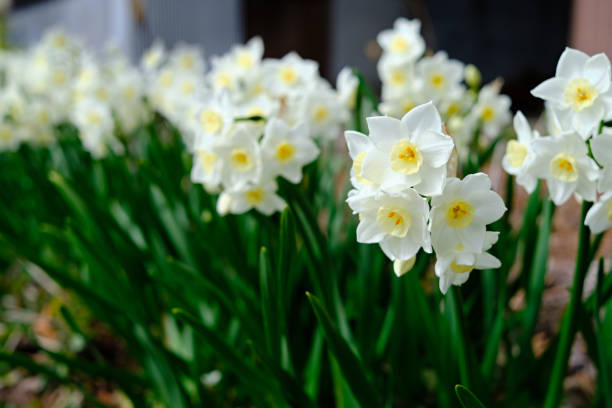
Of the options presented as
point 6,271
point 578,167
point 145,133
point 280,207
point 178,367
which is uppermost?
point 578,167

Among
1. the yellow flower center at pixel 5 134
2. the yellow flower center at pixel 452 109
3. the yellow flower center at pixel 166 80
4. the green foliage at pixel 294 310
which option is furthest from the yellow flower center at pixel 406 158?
the yellow flower center at pixel 5 134

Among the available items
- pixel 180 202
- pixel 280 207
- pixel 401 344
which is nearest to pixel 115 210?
pixel 180 202

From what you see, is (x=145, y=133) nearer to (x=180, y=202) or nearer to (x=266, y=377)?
(x=180, y=202)

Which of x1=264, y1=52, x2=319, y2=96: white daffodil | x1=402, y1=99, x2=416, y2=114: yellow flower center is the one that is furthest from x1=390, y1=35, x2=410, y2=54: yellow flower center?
x1=264, y1=52, x2=319, y2=96: white daffodil

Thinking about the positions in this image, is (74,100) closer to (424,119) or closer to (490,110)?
(490,110)

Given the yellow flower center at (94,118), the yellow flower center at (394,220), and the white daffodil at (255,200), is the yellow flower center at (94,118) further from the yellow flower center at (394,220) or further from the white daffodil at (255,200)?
the yellow flower center at (394,220)

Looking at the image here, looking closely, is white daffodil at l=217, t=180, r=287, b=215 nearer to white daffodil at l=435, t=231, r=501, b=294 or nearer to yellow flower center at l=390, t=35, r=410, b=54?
white daffodil at l=435, t=231, r=501, b=294

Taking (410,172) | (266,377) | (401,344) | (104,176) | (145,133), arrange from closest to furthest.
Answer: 1. (410,172)
2. (266,377)
3. (401,344)
4. (104,176)
5. (145,133)
